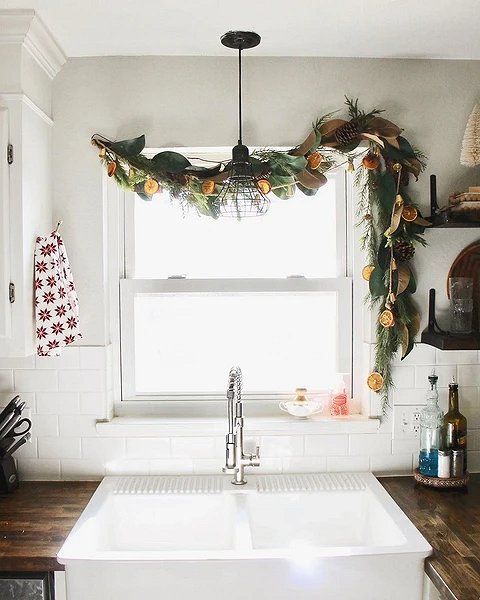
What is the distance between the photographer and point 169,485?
7.55 ft

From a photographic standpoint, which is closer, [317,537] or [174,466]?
[317,537]

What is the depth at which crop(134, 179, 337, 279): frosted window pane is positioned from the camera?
2.56 metres

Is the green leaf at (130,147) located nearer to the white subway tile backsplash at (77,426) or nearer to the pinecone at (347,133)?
the pinecone at (347,133)

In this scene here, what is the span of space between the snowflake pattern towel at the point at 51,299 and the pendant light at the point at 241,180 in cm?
58

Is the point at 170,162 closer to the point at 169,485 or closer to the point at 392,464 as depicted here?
the point at 169,485

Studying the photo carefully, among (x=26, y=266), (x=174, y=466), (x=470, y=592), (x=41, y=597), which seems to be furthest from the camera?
(x=174, y=466)

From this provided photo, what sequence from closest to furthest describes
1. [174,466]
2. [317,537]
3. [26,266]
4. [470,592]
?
[470,592] < [26,266] < [317,537] < [174,466]

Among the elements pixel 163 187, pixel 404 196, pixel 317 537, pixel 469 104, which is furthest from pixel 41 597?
pixel 469 104

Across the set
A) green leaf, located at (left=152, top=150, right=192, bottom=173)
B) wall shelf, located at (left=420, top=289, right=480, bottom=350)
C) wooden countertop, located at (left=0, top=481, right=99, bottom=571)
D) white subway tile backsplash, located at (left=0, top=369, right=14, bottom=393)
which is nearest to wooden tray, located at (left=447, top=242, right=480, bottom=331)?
wall shelf, located at (left=420, top=289, right=480, bottom=350)

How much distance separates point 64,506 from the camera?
7.00 ft

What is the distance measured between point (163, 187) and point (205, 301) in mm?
488

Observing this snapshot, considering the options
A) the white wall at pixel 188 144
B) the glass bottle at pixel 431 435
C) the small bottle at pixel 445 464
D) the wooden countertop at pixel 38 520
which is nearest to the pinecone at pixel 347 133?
the white wall at pixel 188 144

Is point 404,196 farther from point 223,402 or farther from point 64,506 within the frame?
point 64,506

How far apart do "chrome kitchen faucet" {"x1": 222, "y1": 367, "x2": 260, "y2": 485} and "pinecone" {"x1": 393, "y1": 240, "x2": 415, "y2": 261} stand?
705mm
